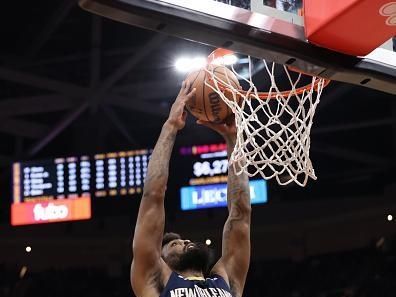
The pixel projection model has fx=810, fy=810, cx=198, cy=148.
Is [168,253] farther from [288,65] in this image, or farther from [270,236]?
[270,236]

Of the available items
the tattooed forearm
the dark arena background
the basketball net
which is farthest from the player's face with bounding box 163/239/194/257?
the dark arena background

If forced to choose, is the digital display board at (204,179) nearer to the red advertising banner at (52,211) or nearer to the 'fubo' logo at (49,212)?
the red advertising banner at (52,211)

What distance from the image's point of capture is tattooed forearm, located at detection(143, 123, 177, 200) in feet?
10.8

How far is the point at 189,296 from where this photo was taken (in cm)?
316

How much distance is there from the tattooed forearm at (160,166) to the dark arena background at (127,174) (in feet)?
19.1

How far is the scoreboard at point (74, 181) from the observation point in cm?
962

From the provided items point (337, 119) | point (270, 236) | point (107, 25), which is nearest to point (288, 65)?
point (107, 25)

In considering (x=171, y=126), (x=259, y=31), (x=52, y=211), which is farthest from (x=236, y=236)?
(x=52, y=211)

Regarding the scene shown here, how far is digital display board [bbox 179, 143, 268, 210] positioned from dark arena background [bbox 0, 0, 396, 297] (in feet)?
0.04

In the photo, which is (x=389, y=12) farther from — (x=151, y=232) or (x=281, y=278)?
(x=281, y=278)

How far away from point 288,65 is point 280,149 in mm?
526

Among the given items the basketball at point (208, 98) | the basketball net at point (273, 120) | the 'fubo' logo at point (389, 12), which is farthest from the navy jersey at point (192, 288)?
the 'fubo' logo at point (389, 12)

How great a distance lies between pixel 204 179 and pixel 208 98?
19.6ft

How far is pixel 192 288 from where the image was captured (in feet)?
10.5
